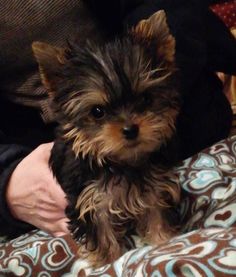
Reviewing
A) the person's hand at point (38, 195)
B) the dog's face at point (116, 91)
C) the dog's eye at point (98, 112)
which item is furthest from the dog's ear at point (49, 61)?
the person's hand at point (38, 195)

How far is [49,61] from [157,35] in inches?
10.7

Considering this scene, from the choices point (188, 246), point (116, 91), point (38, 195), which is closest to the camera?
point (188, 246)

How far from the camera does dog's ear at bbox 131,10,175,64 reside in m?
1.33

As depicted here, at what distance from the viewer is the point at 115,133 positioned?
49.6 inches

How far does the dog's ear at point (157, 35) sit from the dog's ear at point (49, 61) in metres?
0.19

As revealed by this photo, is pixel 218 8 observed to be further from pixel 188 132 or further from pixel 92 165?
pixel 92 165

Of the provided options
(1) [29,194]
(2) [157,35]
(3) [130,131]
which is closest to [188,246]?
(3) [130,131]

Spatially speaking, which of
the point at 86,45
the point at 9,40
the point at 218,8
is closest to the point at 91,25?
the point at 9,40

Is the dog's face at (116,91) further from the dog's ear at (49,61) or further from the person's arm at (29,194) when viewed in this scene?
the person's arm at (29,194)

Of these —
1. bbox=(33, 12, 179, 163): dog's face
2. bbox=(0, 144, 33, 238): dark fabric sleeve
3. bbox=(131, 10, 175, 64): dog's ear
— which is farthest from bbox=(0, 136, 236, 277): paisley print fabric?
bbox=(131, 10, 175, 64): dog's ear

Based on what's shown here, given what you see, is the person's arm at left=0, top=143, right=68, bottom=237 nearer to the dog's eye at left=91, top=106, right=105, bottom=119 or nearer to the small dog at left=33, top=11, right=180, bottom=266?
the small dog at left=33, top=11, right=180, bottom=266

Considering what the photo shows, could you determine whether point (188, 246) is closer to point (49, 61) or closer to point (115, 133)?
point (115, 133)

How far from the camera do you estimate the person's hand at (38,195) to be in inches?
61.6

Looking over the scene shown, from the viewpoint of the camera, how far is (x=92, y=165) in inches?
54.8
